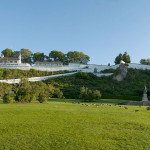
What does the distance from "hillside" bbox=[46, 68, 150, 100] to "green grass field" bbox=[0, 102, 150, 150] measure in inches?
1836

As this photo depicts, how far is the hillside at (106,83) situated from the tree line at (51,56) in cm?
2798

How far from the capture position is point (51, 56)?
118 m

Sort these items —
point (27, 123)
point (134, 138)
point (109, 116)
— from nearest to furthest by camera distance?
point (134, 138)
point (27, 123)
point (109, 116)

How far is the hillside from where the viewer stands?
241ft

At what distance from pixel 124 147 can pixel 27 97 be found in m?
23.1

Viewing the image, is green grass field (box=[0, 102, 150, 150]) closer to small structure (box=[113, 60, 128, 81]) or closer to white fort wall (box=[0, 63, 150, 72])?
small structure (box=[113, 60, 128, 81])

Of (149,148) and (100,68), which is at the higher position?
(100,68)

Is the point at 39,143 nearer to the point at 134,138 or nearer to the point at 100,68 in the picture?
the point at 134,138

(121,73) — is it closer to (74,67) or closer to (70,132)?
(74,67)

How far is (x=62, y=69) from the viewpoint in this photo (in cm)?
9662

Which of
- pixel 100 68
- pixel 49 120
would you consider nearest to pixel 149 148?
pixel 49 120

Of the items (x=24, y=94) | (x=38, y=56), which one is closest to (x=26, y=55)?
(x=38, y=56)

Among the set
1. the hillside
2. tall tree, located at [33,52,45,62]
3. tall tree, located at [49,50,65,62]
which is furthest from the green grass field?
tall tree, located at [33,52,45,62]

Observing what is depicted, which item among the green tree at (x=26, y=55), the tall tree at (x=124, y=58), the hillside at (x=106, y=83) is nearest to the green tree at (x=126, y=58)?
the tall tree at (x=124, y=58)
